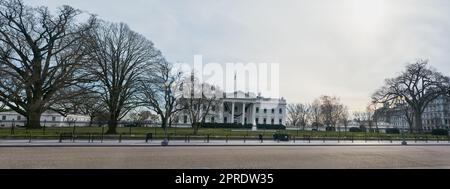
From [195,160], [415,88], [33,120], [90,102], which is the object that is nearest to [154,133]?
[90,102]

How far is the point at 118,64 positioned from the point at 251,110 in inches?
2504

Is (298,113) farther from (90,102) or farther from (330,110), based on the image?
(90,102)

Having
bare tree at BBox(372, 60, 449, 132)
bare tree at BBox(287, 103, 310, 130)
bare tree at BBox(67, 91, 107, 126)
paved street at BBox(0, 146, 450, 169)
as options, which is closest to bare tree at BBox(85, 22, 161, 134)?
bare tree at BBox(67, 91, 107, 126)

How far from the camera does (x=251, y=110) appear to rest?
93562mm

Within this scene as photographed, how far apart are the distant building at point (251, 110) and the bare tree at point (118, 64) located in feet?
164

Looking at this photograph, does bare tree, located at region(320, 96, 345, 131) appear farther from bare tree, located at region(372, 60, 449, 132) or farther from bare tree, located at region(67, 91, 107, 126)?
bare tree, located at region(67, 91, 107, 126)

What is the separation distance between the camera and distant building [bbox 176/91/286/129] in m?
88.4

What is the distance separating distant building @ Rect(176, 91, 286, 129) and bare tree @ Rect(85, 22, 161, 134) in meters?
50.0

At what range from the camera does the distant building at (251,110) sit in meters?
88.4

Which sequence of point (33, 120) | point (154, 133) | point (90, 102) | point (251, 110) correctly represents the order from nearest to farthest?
point (154, 133), point (33, 120), point (90, 102), point (251, 110)

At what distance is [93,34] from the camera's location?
3319 centimetres
